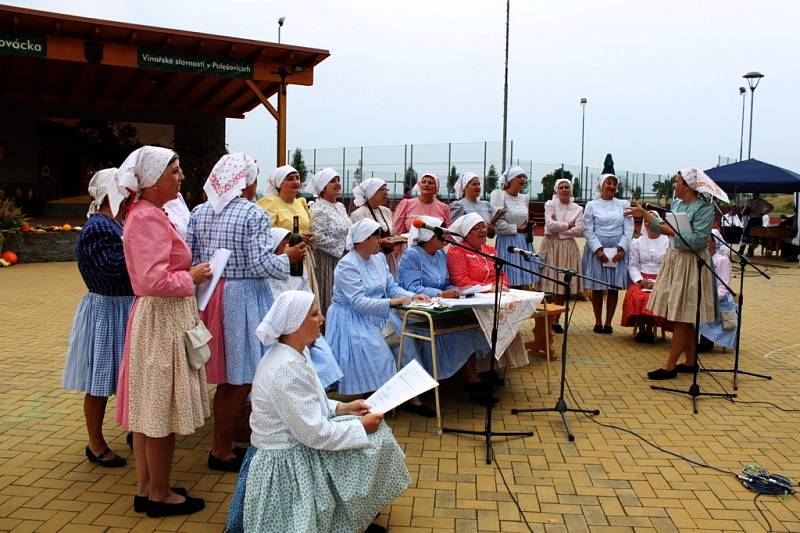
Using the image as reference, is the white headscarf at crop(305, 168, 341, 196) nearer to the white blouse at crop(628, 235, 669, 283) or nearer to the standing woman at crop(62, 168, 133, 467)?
the standing woman at crop(62, 168, 133, 467)

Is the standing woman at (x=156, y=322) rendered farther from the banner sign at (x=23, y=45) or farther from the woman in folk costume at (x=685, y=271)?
the banner sign at (x=23, y=45)

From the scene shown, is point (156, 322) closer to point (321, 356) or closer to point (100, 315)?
point (100, 315)

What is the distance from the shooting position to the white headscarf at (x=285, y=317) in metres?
3.12

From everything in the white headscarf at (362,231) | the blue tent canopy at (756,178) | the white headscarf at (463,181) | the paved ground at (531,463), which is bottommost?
the paved ground at (531,463)

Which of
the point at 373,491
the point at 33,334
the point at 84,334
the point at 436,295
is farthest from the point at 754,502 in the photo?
the point at 33,334

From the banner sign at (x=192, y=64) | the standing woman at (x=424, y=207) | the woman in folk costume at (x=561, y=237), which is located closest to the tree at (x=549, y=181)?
the banner sign at (x=192, y=64)

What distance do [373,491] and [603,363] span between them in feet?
15.0

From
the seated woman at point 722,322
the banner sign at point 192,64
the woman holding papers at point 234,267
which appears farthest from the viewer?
the banner sign at point 192,64

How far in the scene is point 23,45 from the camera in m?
12.5

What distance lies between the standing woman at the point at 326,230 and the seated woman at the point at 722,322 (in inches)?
158

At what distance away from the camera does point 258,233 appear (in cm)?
409

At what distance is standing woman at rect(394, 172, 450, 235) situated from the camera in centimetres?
761

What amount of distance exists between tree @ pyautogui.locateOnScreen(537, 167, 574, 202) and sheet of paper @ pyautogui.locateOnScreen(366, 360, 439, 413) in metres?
22.0

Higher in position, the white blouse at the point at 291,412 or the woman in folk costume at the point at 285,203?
the woman in folk costume at the point at 285,203
